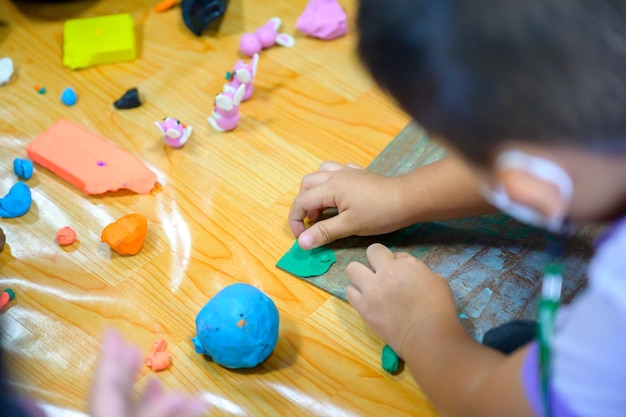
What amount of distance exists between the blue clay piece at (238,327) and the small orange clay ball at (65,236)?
0.80 ft

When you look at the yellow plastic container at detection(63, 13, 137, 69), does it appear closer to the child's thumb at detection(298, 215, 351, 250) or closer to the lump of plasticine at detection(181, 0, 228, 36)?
the lump of plasticine at detection(181, 0, 228, 36)

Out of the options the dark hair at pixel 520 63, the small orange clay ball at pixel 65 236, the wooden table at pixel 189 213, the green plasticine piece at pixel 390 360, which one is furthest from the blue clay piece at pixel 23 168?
the dark hair at pixel 520 63

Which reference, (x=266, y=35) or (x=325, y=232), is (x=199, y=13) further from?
(x=325, y=232)

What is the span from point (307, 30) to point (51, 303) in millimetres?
628

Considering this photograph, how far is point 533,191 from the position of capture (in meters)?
0.50

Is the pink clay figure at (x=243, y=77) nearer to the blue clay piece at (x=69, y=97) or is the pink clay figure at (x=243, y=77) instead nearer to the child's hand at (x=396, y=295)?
the blue clay piece at (x=69, y=97)

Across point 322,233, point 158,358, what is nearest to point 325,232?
point 322,233

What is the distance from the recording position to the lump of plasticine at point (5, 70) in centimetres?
115

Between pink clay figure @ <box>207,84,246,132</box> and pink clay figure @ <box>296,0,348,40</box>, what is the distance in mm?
218

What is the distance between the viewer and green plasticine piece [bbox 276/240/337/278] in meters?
0.89

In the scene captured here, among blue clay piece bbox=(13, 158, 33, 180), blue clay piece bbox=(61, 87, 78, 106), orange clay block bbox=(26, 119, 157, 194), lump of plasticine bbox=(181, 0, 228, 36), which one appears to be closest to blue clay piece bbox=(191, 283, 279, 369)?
orange clay block bbox=(26, 119, 157, 194)

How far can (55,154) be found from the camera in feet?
3.34

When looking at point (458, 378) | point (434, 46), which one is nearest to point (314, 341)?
point (458, 378)

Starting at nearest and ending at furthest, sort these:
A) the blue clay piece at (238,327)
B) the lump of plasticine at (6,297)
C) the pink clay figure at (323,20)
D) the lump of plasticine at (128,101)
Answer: the blue clay piece at (238,327) < the lump of plasticine at (6,297) < the lump of plasticine at (128,101) < the pink clay figure at (323,20)
